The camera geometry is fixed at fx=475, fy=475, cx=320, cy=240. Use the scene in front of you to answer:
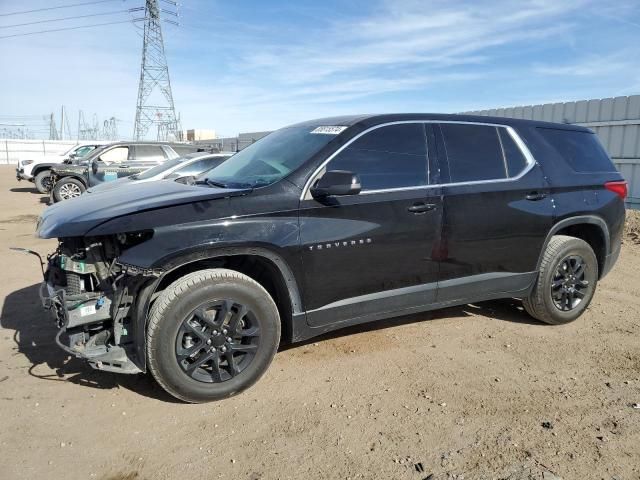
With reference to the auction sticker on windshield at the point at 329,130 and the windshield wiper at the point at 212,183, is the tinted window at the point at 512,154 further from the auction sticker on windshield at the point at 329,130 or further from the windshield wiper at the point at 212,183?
the windshield wiper at the point at 212,183

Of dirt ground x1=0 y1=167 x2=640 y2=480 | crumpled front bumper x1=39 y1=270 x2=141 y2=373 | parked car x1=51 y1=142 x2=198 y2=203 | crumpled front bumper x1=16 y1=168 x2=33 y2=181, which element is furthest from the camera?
crumpled front bumper x1=16 y1=168 x2=33 y2=181

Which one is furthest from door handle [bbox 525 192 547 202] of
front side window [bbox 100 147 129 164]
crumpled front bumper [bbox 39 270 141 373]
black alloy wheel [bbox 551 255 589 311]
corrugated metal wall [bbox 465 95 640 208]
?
front side window [bbox 100 147 129 164]

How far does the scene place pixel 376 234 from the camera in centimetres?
337

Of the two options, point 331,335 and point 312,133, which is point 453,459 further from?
point 312,133

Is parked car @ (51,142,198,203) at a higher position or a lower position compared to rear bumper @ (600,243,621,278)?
higher

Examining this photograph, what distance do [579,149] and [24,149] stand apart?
44.1m

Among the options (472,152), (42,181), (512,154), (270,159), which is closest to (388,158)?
(472,152)

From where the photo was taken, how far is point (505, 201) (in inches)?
154

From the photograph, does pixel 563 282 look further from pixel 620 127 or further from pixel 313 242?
pixel 620 127

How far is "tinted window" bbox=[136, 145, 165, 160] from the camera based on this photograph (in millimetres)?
13422

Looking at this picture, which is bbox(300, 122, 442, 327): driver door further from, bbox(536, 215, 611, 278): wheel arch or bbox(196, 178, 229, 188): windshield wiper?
bbox(536, 215, 611, 278): wheel arch

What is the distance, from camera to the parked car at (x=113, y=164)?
12.6 metres

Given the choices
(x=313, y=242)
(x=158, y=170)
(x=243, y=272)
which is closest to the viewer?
(x=313, y=242)

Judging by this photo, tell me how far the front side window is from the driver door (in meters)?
11.6
